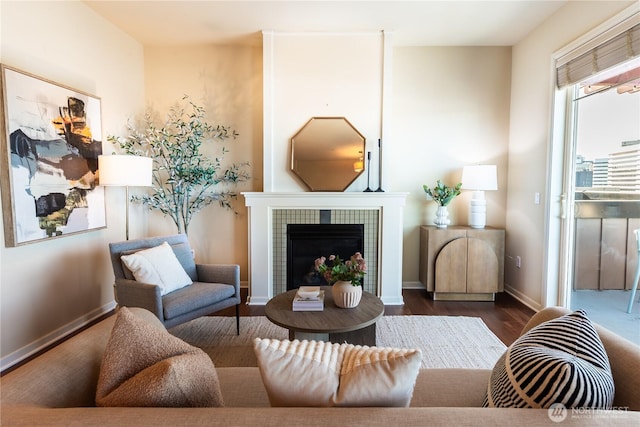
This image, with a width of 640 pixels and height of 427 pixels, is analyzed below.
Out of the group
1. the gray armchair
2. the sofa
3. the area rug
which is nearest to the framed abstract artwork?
the gray armchair

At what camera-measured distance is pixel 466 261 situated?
11.2ft

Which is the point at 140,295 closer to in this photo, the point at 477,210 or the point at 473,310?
the point at 473,310

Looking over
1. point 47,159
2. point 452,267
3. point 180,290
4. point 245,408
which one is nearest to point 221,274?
point 180,290

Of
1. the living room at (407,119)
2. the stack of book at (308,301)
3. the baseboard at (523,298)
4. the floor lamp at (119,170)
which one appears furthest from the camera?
the baseboard at (523,298)

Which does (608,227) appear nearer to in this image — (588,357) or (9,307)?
(588,357)

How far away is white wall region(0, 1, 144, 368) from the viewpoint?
2285 mm

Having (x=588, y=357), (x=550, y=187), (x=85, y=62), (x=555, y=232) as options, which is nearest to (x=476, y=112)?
(x=550, y=187)

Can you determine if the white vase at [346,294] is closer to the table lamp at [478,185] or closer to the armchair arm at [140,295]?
the armchair arm at [140,295]

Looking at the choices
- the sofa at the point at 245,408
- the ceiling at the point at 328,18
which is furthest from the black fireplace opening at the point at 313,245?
the sofa at the point at 245,408

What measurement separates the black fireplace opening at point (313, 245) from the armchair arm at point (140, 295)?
1488 millimetres

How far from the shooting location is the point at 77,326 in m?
2.84

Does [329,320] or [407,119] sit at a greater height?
[407,119]

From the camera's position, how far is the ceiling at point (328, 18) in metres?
2.91

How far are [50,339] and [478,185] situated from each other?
407 centimetres
